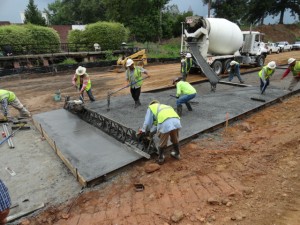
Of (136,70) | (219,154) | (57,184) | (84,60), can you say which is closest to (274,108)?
(219,154)

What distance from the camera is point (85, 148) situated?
5461 mm

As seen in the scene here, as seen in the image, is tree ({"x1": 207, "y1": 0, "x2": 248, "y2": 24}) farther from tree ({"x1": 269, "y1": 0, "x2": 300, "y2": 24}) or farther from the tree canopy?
tree ({"x1": 269, "y1": 0, "x2": 300, "y2": 24})

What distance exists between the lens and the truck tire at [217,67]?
1412 centimetres

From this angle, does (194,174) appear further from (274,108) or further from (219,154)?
(274,108)

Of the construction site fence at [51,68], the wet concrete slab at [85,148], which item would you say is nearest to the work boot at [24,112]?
the wet concrete slab at [85,148]

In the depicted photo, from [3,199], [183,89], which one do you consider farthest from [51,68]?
[3,199]

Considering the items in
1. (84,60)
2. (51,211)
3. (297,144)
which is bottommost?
(51,211)

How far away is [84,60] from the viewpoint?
19312 mm

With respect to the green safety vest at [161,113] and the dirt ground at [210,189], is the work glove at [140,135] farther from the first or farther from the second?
the dirt ground at [210,189]

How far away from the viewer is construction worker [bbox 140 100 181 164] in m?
4.48

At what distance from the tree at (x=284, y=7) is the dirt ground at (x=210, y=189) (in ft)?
154

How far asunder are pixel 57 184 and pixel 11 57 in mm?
13871

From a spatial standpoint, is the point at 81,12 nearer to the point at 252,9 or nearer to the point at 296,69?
the point at 252,9

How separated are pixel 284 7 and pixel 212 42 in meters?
40.4
